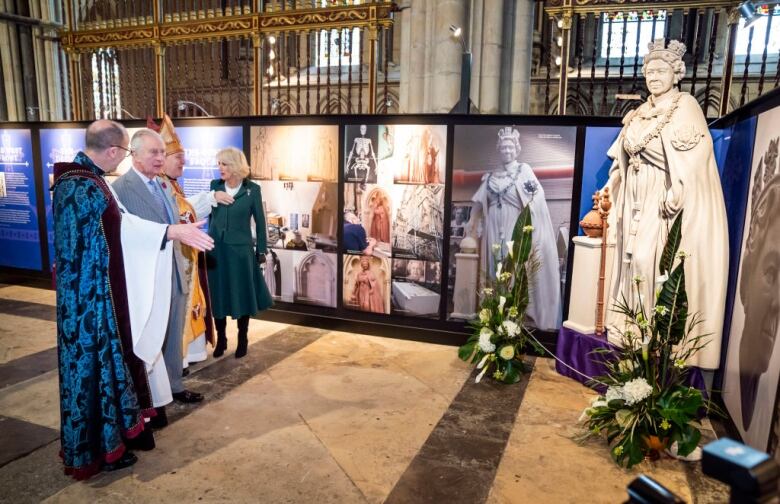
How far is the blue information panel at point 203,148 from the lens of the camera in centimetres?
552

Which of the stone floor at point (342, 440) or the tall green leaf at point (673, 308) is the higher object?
the tall green leaf at point (673, 308)

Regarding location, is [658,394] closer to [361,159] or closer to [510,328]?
[510,328]

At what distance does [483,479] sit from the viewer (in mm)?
2633

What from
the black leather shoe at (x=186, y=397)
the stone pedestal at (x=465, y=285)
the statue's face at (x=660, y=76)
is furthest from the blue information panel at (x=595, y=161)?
the black leather shoe at (x=186, y=397)

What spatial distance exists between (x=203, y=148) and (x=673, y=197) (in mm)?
4500

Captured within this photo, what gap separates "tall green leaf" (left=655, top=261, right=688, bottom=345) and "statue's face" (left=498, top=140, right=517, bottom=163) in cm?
198

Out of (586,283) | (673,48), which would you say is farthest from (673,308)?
(673,48)

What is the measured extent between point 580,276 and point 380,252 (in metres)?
1.85

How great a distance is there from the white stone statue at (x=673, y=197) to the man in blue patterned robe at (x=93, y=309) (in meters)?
2.99

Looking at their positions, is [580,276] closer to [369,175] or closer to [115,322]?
[369,175]

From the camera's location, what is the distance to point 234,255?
4176mm

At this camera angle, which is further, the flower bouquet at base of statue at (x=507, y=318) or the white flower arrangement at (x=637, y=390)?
the flower bouquet at base of statue at (x=507, y=318)

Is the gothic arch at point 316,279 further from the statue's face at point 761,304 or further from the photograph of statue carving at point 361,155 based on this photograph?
the statue's face at point 761,304

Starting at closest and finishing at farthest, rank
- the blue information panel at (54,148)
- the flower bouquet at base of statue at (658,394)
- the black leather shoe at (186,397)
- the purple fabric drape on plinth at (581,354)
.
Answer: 1. the flower bouquet at base of statue at (658,394)
2. the black leather shoe at (186,397)
3. the purple fabric drape on plinth at (581,354)
4. the blue information panel at (54,148)
